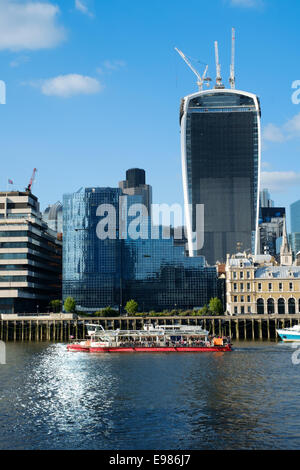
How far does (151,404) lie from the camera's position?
220ft

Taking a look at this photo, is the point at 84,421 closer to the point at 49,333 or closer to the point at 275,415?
the point at 275,415

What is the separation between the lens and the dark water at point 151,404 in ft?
170

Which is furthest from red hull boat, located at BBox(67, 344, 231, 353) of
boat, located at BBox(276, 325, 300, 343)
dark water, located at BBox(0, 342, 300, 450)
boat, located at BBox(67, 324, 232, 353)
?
boat, located at BBox(276, 325, 300, 343)

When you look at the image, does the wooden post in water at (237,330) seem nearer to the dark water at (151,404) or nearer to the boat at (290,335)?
the boat at (290,335)

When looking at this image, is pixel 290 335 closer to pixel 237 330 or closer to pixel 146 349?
pixel 237 330

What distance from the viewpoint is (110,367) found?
100500 mm

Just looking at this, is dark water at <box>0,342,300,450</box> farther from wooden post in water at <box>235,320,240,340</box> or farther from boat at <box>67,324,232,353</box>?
wooden post in water at <box>235,320,240,340</box>

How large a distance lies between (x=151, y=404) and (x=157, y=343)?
218 feet

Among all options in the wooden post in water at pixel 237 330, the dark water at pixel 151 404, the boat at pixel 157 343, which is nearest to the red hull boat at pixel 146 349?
the boat at pixel 157 343

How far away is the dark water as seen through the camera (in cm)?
→ 5188

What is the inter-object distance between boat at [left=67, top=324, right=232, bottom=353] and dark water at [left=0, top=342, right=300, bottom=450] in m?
20.1

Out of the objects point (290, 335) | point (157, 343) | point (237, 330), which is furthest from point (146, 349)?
point (237, 330)
